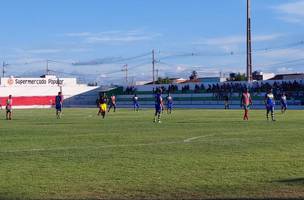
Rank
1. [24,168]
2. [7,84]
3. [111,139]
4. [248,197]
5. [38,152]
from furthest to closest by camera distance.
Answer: [7,84]
[111,139]
[38,152]
[24,168]
[248,197]

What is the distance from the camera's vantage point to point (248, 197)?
373 inches

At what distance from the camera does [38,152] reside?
1645cm

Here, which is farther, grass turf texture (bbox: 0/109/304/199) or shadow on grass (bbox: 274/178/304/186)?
shadow on grass (bbox: 274/178/304/186)

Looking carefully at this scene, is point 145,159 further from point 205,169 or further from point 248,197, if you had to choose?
point 248,197

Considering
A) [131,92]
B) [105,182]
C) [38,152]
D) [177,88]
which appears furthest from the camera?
[131,92]

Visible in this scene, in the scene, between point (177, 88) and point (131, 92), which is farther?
point (131, 92)

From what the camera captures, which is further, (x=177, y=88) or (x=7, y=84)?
(x=7, y=84)

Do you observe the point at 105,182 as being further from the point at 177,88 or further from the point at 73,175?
the point at 177,88

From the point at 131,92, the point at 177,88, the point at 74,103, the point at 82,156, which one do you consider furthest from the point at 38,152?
the point at 74,103

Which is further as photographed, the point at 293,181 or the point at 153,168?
the point at 153,168

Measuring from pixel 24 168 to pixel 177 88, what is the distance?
269ft

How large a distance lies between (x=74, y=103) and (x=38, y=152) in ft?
304

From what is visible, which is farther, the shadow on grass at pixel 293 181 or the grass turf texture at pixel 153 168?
the shadow on grass at pixel 293 181

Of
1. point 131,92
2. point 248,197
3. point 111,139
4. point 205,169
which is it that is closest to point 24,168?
point 205,169
